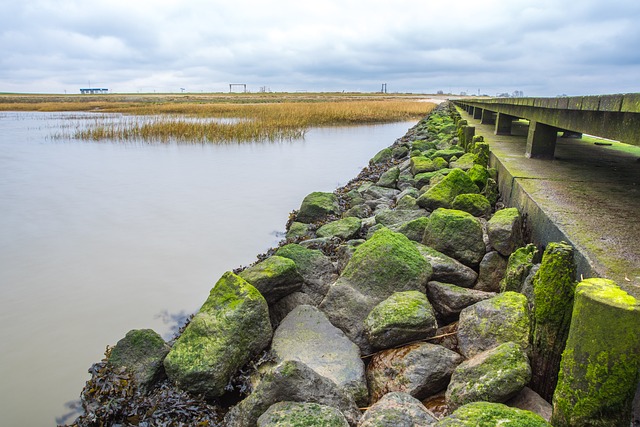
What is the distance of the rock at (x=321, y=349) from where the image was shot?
95.7 inches

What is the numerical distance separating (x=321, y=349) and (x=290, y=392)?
65 cm

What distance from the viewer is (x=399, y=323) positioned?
2.54 metres

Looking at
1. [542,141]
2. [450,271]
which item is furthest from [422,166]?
[450,271]

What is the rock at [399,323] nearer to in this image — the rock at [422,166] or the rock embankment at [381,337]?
the rock embankment at [381,337]

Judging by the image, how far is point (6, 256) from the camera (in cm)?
552

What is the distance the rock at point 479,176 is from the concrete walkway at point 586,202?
0.23 meters

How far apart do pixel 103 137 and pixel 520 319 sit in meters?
18.5

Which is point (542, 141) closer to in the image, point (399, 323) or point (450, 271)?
point (450, 271)

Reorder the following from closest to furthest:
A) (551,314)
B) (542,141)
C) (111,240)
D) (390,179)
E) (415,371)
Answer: (551,314) < (415,371) < (542,141) < (111,240) < (390,179)

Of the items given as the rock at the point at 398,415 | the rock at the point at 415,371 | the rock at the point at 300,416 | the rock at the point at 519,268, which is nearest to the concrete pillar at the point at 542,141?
the rock at the point at 519,268

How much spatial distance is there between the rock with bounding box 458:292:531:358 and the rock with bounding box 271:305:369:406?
62 cm

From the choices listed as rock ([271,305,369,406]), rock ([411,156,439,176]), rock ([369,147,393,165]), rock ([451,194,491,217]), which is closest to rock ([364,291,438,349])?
rock ([271,305,369,406])

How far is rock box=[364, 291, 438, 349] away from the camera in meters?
2.54

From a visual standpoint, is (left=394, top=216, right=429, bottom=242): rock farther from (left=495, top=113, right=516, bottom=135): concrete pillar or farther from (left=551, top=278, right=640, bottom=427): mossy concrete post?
(left=495, top=113, right=516, bottom=135): concrete pillar
